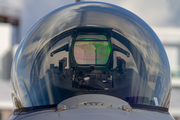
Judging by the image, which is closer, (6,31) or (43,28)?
(43,28)

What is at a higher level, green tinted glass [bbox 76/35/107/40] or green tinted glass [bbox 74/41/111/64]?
green tinted glass [bbox 76/35/107/40]

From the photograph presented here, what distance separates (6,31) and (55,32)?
13273mm

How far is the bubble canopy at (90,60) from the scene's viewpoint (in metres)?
1.18

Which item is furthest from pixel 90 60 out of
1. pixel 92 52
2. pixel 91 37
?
pixel 91 37

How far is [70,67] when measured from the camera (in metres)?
1.30

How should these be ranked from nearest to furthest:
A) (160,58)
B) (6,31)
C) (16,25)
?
(160,58) → (6,31) → (16,25)

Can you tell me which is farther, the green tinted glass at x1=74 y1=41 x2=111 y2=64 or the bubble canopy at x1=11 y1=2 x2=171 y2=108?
the green tinted glass at x1=74 y1=41 x2=111 y2=64

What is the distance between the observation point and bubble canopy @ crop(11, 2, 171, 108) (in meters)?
1.18

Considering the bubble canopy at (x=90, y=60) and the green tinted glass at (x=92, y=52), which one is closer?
the bubble canopy at (x=90, y=60)

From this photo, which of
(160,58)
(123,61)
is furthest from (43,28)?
(160,58)

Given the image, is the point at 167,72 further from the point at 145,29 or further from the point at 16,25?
the point at 16,25

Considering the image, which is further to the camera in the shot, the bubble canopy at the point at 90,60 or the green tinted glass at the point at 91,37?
the green tinted glass at the point at 91,37

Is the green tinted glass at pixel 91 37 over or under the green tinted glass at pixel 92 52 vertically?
over

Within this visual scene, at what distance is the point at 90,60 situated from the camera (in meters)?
1.33
